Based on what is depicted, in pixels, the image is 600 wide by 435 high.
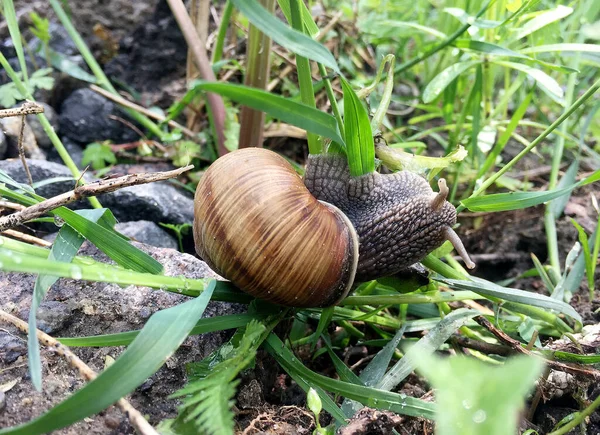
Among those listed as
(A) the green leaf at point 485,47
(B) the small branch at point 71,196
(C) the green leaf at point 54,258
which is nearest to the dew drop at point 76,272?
(C) the green leaf at point 54,258

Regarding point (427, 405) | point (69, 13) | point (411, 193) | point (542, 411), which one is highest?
point (69, 13)

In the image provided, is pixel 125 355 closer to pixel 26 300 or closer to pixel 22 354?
pixel 22 354

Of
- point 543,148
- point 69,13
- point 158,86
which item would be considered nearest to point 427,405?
point 543,148

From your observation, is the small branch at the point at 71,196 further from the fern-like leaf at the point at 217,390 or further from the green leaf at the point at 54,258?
the fern-like leaf at the point at 217,390

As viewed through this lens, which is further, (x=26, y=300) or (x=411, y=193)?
(x=411, y=193)

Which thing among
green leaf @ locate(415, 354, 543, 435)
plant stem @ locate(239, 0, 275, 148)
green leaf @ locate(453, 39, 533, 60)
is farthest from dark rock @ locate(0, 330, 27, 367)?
green leaf @ locate(453, 39, 533, 60)

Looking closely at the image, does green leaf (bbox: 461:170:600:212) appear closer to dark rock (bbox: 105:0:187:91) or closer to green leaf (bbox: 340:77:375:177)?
green leaf (bbox: 340:77:375:177)
